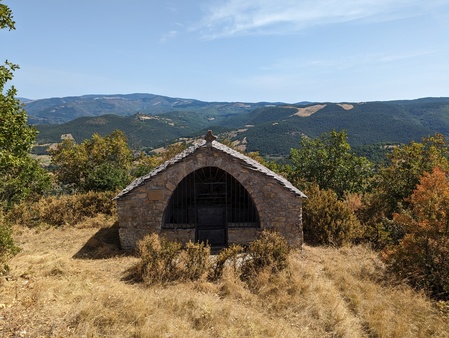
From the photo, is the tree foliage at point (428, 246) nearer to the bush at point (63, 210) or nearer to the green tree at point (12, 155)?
the green tree at point (12, 155)

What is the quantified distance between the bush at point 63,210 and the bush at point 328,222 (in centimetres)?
1021

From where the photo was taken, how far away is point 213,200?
14930mm

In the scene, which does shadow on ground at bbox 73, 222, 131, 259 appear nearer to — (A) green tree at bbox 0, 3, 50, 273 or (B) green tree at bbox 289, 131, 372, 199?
(A) green tree at bbox 0, 3, 50, 273

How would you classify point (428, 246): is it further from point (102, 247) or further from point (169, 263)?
point (102, 247)

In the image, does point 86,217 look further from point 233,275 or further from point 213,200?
point 233,275

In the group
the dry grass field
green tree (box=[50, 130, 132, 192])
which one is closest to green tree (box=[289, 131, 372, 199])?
the dry grass field

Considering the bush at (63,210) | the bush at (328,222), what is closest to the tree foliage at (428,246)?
the bush at (328,222)

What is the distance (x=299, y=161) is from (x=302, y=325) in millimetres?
18492

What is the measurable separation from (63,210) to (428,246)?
53.1 feet

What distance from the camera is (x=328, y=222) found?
1300cm

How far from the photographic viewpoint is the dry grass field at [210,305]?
608 centimetres

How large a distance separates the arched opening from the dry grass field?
323 cm

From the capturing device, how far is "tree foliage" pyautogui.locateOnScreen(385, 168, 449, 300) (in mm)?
8750

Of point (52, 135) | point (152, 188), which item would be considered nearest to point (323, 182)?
point (152, 188)
